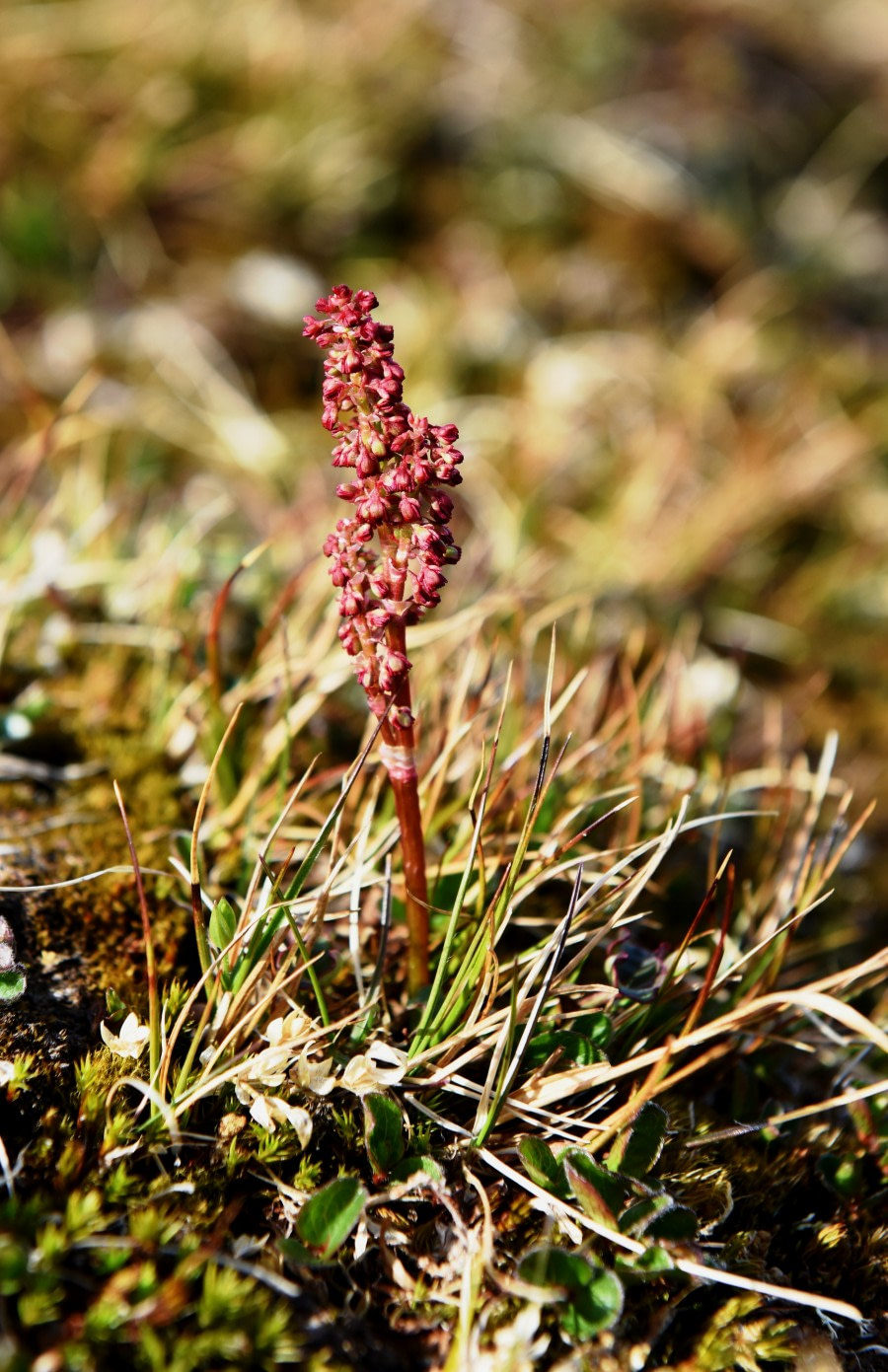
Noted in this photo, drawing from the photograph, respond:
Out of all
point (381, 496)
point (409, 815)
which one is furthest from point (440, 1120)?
point (381, 496)

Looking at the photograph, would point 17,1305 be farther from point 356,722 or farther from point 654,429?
point 654,429

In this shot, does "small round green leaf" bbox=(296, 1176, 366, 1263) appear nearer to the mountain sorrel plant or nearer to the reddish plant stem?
the reddish plant stem

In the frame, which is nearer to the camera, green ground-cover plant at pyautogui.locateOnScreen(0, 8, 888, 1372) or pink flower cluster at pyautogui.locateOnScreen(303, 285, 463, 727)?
pink flower cluster at pyautogui.locateOnScreen(303, 285, 463, 727)

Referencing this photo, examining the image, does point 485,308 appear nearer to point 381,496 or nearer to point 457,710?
point 457,710

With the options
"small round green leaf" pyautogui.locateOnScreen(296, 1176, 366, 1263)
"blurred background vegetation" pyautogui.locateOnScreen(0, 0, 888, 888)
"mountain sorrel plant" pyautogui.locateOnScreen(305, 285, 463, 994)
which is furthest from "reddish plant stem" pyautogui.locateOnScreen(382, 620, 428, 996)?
"blurred background vegetation" pyautogui.locateOnScreen(0, 0, 888, 888)

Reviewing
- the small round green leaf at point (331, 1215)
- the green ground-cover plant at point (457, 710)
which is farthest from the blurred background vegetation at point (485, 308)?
the small round green leaf at point (331, 1215)

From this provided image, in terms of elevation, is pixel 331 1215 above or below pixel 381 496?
below

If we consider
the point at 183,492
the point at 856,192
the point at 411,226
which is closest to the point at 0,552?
the point at 183,492
